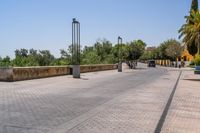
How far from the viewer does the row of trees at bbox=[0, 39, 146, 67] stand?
53984 mm

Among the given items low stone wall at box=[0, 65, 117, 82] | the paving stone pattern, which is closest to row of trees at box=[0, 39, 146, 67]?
low stone wall at box=[0, 65, 117, 82]

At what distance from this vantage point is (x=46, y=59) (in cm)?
6912

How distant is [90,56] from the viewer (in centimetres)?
6900

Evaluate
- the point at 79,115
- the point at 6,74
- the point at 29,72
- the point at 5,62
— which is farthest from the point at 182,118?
the point at 5,62

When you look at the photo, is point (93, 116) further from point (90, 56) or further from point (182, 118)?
point (90, 56)

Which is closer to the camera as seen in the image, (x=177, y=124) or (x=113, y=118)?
(x=177, y=124)

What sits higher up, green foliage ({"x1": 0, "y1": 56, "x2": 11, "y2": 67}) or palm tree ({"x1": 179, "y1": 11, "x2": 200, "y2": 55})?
palm tree ({"x1": 179, "y1": 11, "x2": 200, "y2": 55})

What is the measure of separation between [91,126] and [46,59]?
2436 inches

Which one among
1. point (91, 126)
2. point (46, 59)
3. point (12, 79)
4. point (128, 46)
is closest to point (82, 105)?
point (91, 126)

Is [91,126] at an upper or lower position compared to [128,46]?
lower

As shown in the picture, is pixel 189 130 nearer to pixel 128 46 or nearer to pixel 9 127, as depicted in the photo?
pixel 9 127

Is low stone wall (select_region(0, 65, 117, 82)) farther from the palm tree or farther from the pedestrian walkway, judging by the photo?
the palm tree

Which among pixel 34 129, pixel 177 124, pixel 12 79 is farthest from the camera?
pixel 12 79

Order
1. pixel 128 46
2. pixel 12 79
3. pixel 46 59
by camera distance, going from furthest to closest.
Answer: pixel 128 46, pixel 46 59, pixel 12 79
